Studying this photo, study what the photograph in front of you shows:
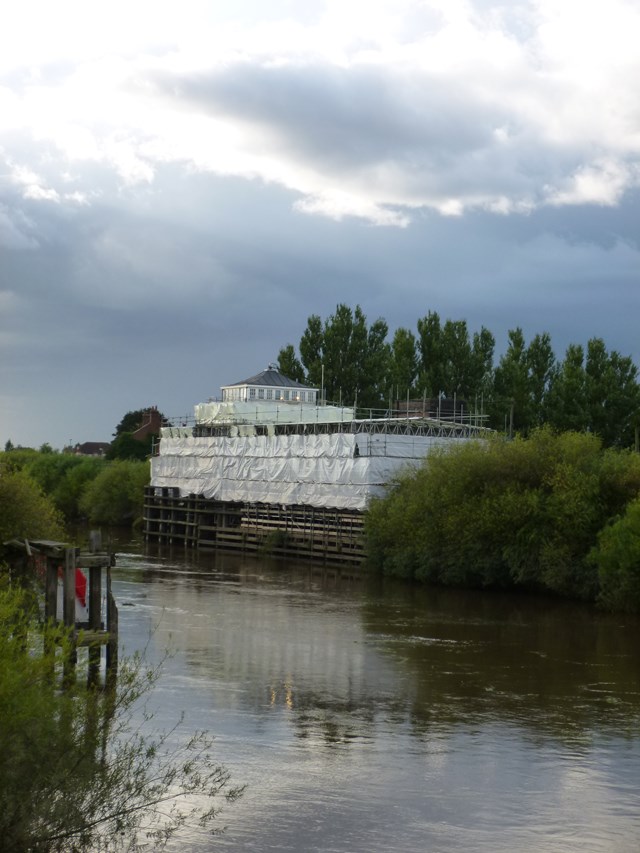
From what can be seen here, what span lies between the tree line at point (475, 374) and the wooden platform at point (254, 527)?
35.0ft

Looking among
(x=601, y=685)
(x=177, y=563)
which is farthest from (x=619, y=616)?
(x=177, y=563)

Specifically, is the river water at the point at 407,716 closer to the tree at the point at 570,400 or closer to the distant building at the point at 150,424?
the tree at the point at 570,400

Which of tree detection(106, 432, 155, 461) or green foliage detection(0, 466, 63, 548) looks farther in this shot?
tree detection(106, 432, 155, 461)

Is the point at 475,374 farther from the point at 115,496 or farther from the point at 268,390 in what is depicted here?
the point at 115,496

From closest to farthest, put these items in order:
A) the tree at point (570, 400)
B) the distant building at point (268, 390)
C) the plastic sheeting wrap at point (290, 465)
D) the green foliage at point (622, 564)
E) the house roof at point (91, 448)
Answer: the green foliage at point (622, 564)
the plastic sheeting wrap at point (290, 465)
the tree at point (570, 400)
the distant building at point (268, 390)
the house roof at point (91, 448)

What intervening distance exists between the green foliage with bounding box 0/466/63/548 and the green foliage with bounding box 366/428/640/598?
20.5 m

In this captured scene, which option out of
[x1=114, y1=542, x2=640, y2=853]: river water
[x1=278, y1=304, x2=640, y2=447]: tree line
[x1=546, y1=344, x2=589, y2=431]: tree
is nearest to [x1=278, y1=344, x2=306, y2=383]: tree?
[x1=278, y1=304, x2=640, y2=447]: tree line

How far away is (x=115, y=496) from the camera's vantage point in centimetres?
7906

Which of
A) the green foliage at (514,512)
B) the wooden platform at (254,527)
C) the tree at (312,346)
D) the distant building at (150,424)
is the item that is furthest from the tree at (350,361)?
the distant building at (150,424)

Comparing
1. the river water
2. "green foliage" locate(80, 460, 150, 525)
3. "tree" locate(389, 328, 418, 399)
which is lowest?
the river water

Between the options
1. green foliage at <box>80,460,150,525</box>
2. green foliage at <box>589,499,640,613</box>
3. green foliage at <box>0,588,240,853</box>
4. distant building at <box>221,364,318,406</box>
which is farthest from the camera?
green foliage at <box>80,460,150,525</box>

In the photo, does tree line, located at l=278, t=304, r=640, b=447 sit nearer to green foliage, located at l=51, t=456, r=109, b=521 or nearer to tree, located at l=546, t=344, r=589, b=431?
tree, located at l=546, t=344, r=589, b=431

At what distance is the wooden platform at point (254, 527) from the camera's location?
53375 mm

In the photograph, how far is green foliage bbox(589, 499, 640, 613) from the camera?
3403cm
